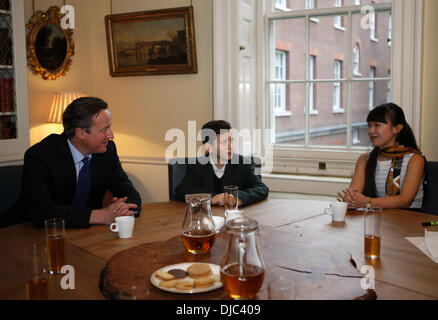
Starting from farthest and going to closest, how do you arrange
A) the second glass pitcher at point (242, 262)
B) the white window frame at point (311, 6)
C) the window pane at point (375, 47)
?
1. the white window frame at point (311, 6)
2. the window pane at point (375, 47)
3. the second glass pitcher at point (242, 262)

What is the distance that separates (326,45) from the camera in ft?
11.5

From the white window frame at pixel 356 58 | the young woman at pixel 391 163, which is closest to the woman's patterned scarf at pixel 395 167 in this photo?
the young woman at pixel 391 163

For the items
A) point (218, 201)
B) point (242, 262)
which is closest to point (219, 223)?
point (218, 201)

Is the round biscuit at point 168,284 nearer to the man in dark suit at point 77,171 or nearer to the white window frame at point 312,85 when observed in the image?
the man in dark suit at point 77,171

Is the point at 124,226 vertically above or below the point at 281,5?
below

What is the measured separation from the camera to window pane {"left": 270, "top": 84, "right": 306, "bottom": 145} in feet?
11.9

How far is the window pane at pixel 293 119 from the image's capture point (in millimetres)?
3637

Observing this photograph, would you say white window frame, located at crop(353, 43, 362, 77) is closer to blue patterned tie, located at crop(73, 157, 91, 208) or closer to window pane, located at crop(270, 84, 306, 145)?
window pane, located at crop(270, 84, 306, 145)

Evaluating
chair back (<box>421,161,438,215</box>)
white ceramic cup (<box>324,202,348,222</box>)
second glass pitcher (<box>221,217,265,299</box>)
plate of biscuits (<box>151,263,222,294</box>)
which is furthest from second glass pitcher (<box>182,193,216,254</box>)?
chair back (<box>421,161,438,215</box>)

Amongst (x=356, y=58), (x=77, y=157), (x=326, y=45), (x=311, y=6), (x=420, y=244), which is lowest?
(x=420, y=244)

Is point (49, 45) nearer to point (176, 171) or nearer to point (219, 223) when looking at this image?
point (176, 171)

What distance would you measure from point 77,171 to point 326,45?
224 centimetres

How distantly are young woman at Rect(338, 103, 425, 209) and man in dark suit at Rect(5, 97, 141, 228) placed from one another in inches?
49.9

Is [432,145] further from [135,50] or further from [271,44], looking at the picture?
[135,50]
